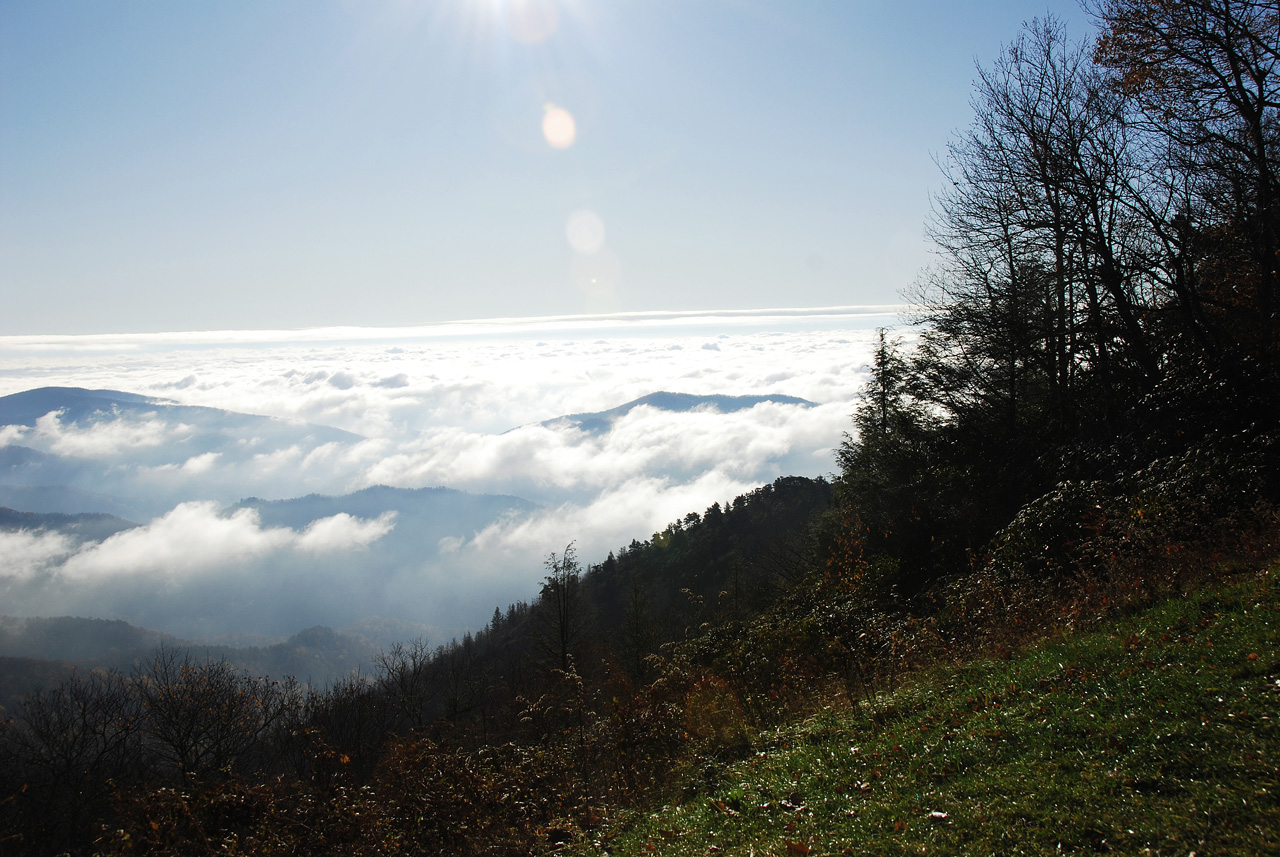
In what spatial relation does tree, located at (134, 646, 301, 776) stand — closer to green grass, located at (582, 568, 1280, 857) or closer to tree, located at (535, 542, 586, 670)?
tree, located at (535, 542, 586, 670)

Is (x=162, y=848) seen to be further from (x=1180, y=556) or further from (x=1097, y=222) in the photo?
(x=1097, y=222)

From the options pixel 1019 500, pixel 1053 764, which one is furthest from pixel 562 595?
pixel 1053 764

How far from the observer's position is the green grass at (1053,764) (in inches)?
173

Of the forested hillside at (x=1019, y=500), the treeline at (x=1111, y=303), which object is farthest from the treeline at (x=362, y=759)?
the treeline at (x=1111, y=303)

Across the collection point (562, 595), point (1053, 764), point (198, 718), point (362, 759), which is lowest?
point (362, 759)

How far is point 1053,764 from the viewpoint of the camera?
5.49 m

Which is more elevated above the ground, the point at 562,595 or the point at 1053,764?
the point at 1053,764

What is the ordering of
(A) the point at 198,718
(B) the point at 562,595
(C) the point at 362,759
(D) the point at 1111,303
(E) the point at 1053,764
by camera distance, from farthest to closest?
1. (C) the point at 362,759
2. (A) the point at 198,718
3. (B) the point at 562,595
4. (D) the point at 1111,303
5. (E) the point at 1053,764

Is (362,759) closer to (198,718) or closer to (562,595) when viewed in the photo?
(198,718)

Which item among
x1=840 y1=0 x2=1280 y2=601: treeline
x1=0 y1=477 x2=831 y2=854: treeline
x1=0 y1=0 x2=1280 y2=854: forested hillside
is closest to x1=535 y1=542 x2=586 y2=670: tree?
x1=0 y1=477 x2=831 y2=854: treeline

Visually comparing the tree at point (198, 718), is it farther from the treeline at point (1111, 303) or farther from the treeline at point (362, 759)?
the treeline at point (1111, 303)

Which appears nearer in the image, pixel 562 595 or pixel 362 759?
pixel 562 595

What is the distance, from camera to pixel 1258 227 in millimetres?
12156

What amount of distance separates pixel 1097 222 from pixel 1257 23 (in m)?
4.14
